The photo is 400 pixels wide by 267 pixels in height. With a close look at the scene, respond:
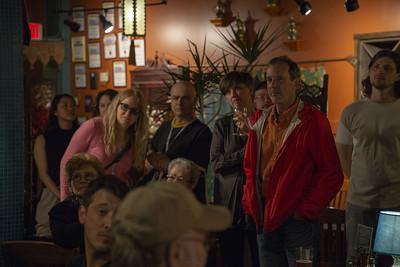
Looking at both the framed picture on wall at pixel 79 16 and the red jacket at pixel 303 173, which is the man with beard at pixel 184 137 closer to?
the red jacket at pixel 303 173

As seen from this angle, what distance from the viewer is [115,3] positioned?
10.3m

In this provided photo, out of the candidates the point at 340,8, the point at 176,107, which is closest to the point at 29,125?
the point at 176,107

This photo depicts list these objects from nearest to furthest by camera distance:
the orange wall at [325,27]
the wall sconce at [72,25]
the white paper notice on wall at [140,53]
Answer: the orange wall at [325,27]
the white paper notice on wall at [140,53]
the wall sconce at [72,25]

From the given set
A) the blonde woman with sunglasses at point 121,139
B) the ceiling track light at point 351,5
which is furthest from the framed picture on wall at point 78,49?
the blonde woman with sunglasses at point 121,139

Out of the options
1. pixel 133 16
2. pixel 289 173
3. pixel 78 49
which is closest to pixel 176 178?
pixel 289 173

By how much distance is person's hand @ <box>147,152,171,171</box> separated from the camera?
4328 millimetres

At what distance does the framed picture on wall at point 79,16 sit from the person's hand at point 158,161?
21.3ft

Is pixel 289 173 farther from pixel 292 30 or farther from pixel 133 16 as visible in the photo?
pixel 292 30

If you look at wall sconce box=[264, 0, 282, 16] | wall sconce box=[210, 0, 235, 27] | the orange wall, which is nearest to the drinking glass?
the orange wall

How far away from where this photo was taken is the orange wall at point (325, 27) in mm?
8102

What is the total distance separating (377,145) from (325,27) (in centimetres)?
459

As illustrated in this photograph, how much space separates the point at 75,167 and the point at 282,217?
987 mm

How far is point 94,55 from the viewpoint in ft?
34.3

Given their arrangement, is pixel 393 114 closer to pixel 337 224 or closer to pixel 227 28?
pixel 337 224
